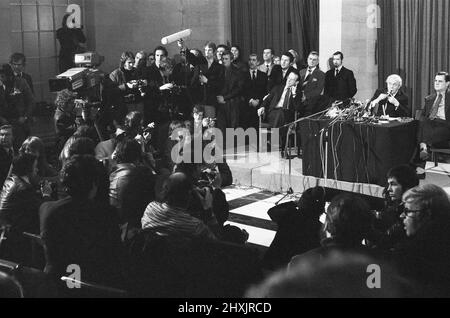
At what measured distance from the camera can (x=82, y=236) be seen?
10.7ft

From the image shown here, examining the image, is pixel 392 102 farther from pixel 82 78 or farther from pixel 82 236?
pixel 82 236

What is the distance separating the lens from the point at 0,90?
25.7 ft

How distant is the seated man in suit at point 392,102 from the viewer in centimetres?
701

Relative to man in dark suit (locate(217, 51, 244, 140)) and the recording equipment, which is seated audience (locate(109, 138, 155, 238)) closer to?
the recording equipment

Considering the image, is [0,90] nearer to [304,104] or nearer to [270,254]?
[304,104]

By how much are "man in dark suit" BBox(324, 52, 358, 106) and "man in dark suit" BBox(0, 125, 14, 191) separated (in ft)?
12.9

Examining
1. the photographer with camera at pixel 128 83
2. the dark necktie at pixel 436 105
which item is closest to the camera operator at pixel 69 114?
the photographer with camera at pixel 128 83

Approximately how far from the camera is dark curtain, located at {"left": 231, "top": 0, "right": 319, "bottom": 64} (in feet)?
34.6

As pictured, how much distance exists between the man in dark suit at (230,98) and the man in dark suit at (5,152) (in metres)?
3.50

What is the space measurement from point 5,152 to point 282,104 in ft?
11.6

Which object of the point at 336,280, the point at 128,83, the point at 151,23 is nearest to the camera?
the point at 336,280

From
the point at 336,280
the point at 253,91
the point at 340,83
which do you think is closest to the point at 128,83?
the point at 253,91
